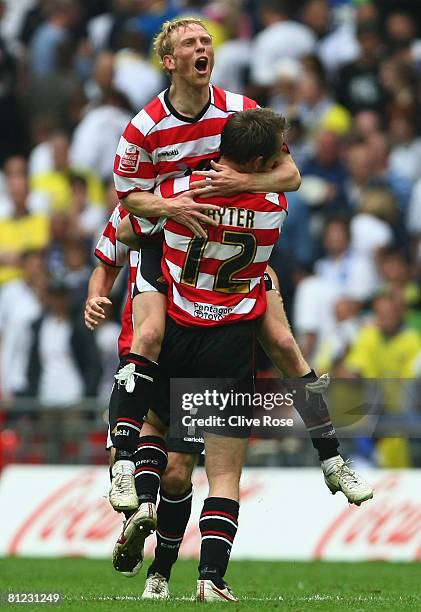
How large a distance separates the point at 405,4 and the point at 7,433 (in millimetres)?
8002

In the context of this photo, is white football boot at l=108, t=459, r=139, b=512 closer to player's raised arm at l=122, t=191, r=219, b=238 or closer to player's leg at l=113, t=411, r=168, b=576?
player's leg at l=113, t=411, r=168, b=576

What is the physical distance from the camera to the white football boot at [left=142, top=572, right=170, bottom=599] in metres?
9.52

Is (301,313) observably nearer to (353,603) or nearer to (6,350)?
(6,350)

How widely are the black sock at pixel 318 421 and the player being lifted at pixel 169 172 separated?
28 cm

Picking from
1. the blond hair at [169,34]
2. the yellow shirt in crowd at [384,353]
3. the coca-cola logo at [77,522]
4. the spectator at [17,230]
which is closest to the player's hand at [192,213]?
the blond hair at [169,34]

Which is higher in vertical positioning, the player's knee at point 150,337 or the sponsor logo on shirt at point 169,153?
the sponsor logo on shirt at point 169,153

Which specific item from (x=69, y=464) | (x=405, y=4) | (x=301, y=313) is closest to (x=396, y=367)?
(x=301, y=313)

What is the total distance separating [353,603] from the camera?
9.11 metres

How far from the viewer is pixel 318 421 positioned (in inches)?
373

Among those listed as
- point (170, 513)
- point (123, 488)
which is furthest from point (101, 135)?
point (123, 488)

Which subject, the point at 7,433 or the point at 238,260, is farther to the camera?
the point at 7,433

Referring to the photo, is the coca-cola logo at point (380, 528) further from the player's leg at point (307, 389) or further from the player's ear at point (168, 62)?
the player's ear at point (168, 62)

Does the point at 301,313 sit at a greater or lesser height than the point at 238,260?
greater

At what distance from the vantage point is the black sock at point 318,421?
9438mm
